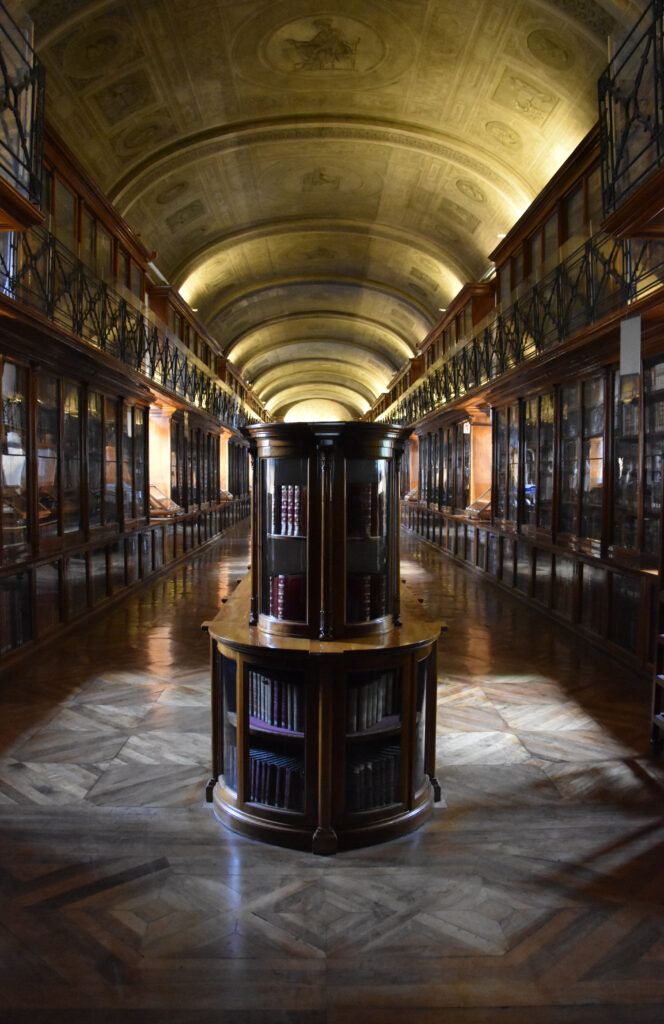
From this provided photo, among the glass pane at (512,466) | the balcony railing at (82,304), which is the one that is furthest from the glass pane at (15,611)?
the glass pane at (512,466)

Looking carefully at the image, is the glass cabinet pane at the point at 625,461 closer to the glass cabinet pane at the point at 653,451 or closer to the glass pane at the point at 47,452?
the glass cabinet pane at the point at 653,451

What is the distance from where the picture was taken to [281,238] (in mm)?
15320

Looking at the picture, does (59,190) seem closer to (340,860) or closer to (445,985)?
(340,860)

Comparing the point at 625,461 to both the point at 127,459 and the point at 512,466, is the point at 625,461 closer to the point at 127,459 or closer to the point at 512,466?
the point at 512,466

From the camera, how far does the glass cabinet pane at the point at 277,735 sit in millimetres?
3113

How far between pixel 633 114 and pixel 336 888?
4.68 m

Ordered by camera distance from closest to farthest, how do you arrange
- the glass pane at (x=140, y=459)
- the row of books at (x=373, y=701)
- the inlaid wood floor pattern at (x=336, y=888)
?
the inlaid wood floor pattern at (x=336, y=888)
the row of books at (x=373, y=701)
the glass pane at (x=140, y=459)

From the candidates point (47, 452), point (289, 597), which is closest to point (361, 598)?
point (289, 597)

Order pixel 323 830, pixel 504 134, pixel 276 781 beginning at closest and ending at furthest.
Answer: pixel 323 830, pixel 276 781, pixel 504 134

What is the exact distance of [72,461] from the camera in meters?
7.43

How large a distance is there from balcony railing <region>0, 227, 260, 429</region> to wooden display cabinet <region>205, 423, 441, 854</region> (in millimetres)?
3279

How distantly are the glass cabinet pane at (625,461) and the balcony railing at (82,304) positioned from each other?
4161mm

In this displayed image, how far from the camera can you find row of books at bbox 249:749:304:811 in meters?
3.11

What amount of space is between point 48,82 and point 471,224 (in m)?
7.35
